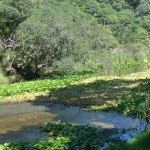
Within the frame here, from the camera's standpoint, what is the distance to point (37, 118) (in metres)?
17.9

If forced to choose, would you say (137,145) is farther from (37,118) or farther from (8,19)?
(8,19)

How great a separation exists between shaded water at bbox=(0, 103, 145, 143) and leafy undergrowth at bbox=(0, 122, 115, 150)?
2.82ft

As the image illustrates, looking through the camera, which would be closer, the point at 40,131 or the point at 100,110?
the point at 40,131

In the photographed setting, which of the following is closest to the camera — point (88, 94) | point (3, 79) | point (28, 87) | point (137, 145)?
point (137, 145)

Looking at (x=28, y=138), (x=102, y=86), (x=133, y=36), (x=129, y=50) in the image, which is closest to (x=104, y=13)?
(x=133, y=36)

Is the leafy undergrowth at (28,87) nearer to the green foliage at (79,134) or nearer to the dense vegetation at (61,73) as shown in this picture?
the dense vegetation at (61,73)

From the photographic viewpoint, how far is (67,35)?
34781 mm

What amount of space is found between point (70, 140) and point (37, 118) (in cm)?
656

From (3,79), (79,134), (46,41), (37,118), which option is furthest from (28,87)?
(79,134)

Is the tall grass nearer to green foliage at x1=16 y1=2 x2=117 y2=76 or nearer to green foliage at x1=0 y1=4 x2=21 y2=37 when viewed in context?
green foliage at x1=16 y1=2 x2=117 y2=76

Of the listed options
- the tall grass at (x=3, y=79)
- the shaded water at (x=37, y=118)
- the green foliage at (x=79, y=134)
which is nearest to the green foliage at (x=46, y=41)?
the tall grass at (x=3, y=79)

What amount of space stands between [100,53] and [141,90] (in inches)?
1053

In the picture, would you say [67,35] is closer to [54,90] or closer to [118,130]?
[54,90]

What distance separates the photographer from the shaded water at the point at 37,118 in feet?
47.5
